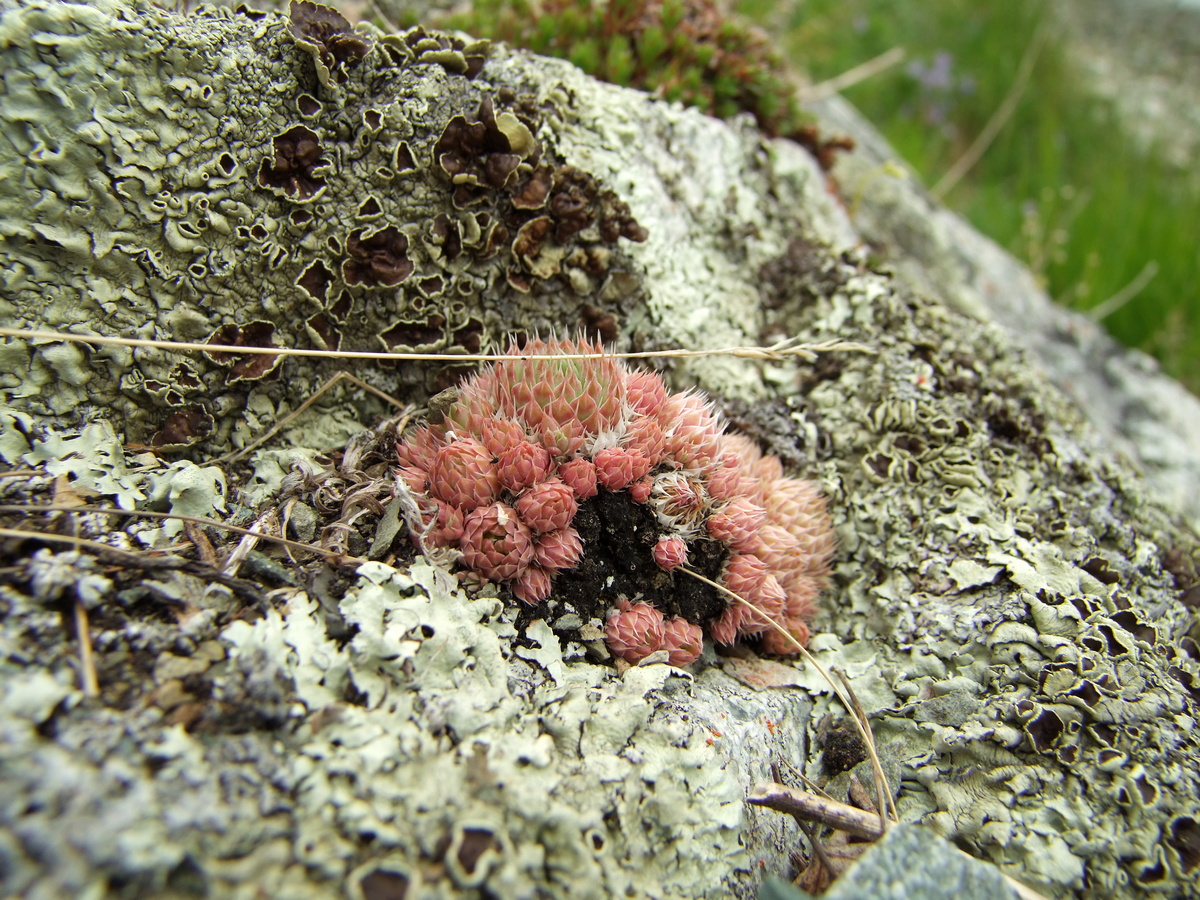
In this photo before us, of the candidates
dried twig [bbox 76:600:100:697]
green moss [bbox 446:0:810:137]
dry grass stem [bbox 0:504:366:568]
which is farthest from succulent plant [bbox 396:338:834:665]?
green moss [bbox 446:0:810:137]

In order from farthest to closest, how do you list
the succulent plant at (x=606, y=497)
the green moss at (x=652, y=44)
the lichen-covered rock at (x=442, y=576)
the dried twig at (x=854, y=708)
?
the green moss at (x=652, y=44), the succulent plant at (x=606, y=497), the dried twig at (x=854, y=708), the lichen-covered rock at (x=442, y=576)

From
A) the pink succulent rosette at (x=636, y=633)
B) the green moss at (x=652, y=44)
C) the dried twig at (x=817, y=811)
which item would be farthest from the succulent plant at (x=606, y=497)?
the green moss at (x=652, y=44)

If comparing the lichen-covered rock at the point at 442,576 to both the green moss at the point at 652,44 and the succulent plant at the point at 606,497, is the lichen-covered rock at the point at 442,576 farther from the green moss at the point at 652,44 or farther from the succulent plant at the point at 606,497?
the green moss at the point at 652,44

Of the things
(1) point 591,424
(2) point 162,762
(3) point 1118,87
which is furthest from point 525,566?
(3) point 1118,87

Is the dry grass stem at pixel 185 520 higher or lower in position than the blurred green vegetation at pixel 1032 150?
lower

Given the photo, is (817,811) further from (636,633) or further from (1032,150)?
(1032,150)

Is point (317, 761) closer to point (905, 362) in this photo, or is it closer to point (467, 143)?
point (467, 143)

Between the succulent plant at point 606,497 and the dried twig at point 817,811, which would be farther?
the succulent plant at point 606,497

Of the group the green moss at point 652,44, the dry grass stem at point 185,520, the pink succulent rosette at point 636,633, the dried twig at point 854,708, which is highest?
the green moss at point 652,44
